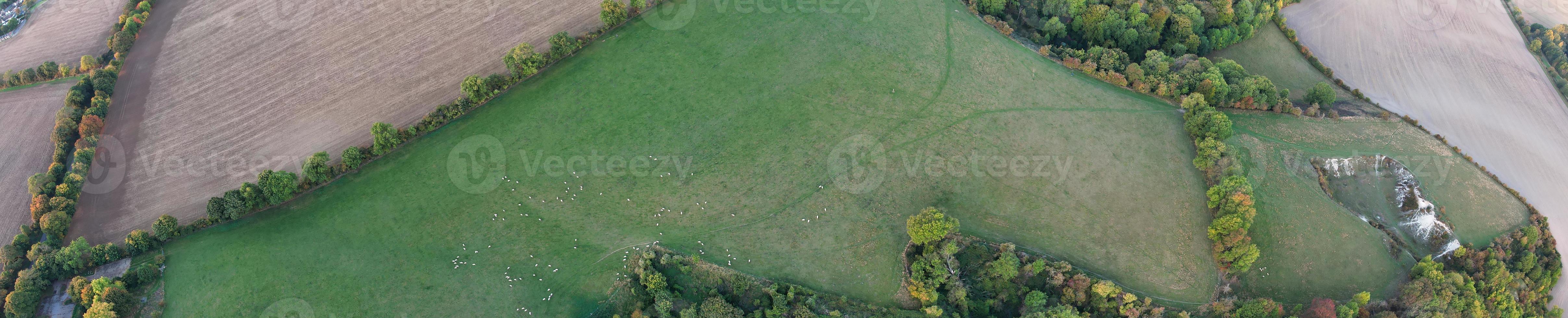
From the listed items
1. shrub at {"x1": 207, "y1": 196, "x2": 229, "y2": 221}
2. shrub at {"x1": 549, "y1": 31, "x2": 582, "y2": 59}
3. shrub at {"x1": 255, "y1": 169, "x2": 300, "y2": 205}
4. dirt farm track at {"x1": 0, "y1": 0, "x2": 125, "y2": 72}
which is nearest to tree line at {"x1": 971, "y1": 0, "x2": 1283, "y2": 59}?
shrub at {"x1": 549, "y1": 31, "x2": 582, "y2": 59}

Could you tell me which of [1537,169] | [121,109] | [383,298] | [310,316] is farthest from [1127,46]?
[121,109]

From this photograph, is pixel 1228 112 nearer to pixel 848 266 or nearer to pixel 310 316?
pixel 848 266

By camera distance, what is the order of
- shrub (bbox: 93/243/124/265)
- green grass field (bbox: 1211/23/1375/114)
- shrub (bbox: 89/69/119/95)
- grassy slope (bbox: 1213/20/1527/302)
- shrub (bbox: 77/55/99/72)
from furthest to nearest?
green grass field (bbox: 1211/23/1375/114) < shrub (bbox: 77/55/99/72) < shrub (bbox: 89/69/119/95) < grassy slope (bbox: 1213/20/1527/302) < shrub (bbox: 93/243/124/265)
